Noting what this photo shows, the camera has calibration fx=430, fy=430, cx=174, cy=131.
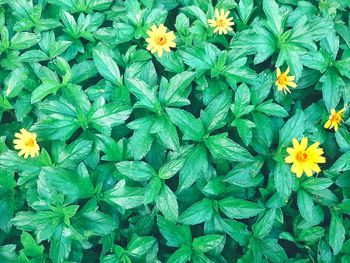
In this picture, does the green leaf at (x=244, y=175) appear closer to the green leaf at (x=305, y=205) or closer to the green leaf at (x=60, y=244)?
the green leaf at (x=305, y=205)

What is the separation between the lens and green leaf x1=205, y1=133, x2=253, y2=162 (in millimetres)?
1688

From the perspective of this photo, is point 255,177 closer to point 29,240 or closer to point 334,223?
point 334,223

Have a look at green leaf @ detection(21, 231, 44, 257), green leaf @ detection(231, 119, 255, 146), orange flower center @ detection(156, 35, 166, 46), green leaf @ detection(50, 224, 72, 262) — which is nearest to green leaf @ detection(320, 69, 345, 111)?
green leaf @ detection(231, 119, 255, 146)

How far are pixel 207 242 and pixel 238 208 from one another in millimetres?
185

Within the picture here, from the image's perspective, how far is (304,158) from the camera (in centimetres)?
166

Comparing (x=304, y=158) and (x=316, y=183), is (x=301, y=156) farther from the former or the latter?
(x=316, y=183)

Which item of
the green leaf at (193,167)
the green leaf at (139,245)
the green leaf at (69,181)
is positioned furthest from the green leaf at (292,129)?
the green leaf at (69,181)

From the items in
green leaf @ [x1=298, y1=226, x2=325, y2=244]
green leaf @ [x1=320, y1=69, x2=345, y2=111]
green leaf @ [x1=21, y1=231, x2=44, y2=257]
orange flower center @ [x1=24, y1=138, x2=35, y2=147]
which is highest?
green leaf @ [x1=320, y1=69, x2=345, y2=111]

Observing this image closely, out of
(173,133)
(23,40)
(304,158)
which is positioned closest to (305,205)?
(304,158)

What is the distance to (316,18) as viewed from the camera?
1.95 meters

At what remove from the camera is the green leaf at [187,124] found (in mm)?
1709

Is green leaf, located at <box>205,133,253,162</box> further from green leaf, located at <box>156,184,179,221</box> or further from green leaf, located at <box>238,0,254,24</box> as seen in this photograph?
green leaf, located at <box>238,0,254,24</box>

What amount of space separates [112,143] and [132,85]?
0.25m

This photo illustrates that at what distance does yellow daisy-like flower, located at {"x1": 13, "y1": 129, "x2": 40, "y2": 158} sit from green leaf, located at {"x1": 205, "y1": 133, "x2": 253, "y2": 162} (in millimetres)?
689
